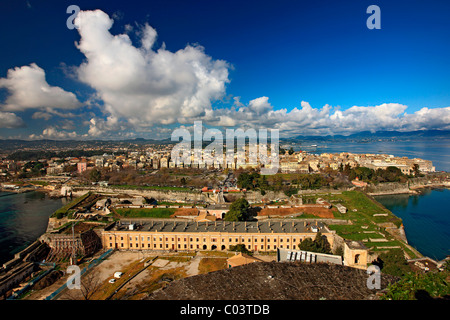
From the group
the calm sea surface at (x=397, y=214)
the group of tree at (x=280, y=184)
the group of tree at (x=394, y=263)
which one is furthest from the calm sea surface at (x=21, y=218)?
the group of tree at (x=394, y=263)

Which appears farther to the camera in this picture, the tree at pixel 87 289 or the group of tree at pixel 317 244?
the group of tree at pixel 317 244

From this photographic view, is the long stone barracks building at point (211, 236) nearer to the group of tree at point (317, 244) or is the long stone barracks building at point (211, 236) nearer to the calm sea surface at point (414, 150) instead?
the group of tree at point (317, 244)

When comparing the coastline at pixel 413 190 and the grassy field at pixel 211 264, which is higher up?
the coastline at pixel 413 190

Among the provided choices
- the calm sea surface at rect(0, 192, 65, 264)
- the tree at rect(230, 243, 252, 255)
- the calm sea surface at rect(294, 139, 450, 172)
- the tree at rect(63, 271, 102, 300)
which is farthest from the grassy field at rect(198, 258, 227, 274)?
the calm sea surface at rect(294, 139, 450, 172)

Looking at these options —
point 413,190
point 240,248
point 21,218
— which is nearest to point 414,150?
point 413,190

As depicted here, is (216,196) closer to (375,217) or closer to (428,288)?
(375,217)

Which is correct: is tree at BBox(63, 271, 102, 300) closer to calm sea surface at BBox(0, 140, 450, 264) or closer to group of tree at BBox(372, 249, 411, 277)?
calm sea surface at BBox(0, 140, 450, 264)
